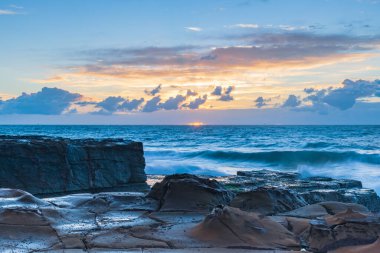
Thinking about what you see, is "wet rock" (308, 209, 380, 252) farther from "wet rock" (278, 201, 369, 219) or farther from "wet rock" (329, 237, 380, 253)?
"wet rock" (278, 201, 369, 219)

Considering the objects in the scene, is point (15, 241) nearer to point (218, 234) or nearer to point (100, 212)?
point (100, 212)

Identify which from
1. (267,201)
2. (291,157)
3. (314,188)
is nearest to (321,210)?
(267,201)

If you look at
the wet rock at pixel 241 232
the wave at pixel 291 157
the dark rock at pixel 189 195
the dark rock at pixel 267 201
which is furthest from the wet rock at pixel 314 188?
the wave at pixel 291 157

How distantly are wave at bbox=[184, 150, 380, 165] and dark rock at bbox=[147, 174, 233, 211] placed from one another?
61.4 ft

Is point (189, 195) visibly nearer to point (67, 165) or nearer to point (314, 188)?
point (314, 188)

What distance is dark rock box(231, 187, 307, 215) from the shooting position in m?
6.38

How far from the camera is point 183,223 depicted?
557cm

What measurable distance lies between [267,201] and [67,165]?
16.3 feet

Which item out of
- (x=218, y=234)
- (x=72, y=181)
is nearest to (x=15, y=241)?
(x=218, y=234)

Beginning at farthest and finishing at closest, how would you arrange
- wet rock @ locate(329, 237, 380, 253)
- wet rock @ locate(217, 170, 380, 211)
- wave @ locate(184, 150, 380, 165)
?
1. wave @ locate(184, 150, 380, 165)
2. wet rock @ locate(217, 170, 380, 211)
3. wet rock @ locate(329, 237, 380, 253)

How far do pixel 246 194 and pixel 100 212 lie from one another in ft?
6.97

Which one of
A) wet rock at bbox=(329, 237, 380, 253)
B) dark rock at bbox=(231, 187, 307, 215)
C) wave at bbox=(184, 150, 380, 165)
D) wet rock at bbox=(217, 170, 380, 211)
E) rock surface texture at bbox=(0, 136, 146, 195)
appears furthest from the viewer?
wave at bbox=(184, 150, 380, 165)


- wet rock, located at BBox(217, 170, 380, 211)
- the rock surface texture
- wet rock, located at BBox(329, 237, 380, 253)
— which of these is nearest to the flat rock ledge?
wet rock, located at BBox(329, 237, 380, 253)

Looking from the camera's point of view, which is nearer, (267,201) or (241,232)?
(241,232)
